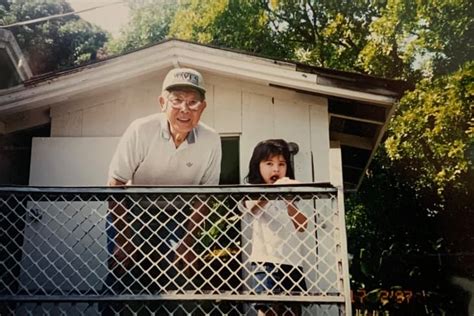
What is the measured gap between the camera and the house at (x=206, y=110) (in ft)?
12.0

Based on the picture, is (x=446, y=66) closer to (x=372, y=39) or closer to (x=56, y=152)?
(x=372, y=39)

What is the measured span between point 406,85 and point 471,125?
410cm

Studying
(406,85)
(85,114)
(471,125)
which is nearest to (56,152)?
(85,114)

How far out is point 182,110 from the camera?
10.6 feet

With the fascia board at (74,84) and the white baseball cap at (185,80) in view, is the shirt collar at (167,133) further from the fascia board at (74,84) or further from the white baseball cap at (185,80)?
the fascia board at (74,84)

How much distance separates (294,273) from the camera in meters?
2.55

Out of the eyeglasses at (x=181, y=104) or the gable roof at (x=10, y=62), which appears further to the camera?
the gable roof at (x=10, y=62)

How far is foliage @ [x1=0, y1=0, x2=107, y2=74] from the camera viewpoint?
6282mm

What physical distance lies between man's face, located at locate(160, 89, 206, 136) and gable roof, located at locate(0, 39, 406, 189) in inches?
23.3

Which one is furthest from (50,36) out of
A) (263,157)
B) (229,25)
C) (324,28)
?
(263,157)

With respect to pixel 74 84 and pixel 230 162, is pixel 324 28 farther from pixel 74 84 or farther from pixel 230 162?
pixel 74 84

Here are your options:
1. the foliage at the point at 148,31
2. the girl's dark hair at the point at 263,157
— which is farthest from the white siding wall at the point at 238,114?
the foliage at the point at 148,31

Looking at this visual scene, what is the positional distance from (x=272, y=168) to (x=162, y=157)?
27.9 inches

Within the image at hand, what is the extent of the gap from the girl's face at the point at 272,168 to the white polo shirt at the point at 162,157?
30cm
